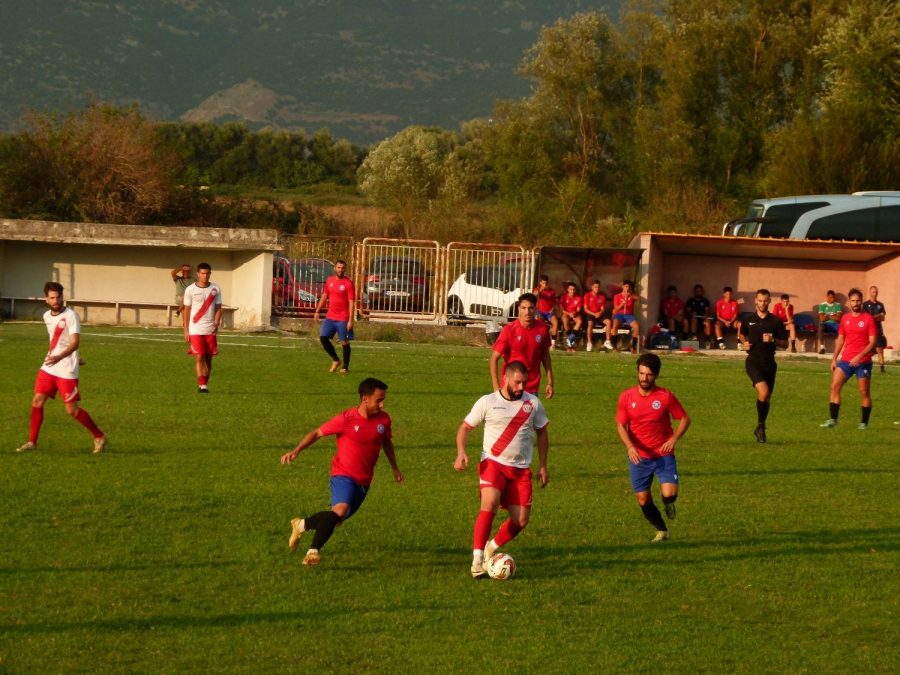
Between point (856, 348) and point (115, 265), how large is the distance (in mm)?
24792

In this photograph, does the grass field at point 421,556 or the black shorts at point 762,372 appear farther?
the black shorts at point 762,372

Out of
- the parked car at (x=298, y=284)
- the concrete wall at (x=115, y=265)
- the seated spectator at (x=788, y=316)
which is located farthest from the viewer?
the concrete wall at (x=115, y=265)

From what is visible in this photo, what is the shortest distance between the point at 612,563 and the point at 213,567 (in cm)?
318

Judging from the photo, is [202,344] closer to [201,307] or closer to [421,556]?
[201,307]

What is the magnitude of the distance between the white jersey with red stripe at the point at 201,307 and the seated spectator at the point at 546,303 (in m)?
5.70

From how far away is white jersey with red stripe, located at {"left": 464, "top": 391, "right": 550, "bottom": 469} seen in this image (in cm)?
991

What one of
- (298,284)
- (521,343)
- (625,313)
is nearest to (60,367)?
(521,343)

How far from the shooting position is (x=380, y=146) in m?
90.4

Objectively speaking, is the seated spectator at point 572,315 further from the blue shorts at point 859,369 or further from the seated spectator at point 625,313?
the blue shorts at point 859,369

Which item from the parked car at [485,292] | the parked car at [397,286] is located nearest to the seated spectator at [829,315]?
the parked car at [485,292]

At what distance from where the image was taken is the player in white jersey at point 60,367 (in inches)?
556

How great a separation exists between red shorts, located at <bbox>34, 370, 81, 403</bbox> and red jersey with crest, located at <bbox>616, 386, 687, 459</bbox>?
6.30 metres

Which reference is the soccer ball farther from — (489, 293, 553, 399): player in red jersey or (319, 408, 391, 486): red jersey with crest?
(489, 293, 553, 399): player in red jersey

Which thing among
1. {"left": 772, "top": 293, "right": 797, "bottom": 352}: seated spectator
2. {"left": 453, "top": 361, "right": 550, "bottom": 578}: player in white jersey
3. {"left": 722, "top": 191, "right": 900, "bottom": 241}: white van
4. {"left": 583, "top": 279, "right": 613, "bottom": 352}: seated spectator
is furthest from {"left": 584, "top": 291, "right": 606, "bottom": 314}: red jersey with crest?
{"left": 453, "top": 361, "right": 550, "bottom": 578}: player in white jersey
